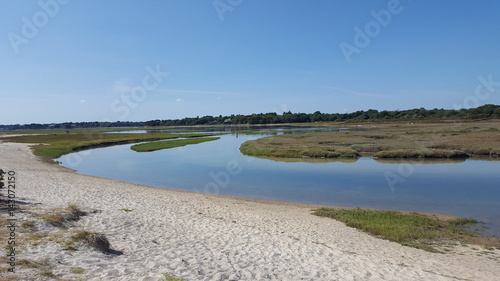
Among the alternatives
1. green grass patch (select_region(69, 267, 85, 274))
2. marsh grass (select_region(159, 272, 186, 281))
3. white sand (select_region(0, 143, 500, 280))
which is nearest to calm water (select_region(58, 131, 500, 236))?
white sand (select_region(0, 143, 500, 280))

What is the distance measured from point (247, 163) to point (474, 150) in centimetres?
2859

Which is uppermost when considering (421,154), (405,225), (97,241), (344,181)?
(97,241)

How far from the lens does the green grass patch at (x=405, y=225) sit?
39.7 ft

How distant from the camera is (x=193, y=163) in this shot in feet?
128

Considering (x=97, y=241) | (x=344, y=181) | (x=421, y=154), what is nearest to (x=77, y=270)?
(x=97, y=241)

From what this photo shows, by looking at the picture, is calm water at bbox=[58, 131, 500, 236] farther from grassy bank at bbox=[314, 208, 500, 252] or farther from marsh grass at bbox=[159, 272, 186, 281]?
marsh grass at bbox=[159, 272, 186, 281]

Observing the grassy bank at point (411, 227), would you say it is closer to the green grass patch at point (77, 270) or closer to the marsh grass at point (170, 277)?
the marsh grass at point (170, 277)

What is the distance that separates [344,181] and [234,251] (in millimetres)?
17832

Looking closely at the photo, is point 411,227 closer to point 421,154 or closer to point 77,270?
point 77,270

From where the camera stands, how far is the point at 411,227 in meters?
13.4

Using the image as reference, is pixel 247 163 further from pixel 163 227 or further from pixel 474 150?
pixel 474 150

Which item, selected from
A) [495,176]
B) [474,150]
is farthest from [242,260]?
[474,150]

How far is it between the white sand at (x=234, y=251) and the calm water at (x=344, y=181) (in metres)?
5.49

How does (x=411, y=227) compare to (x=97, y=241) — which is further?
(x=411, y=227)
